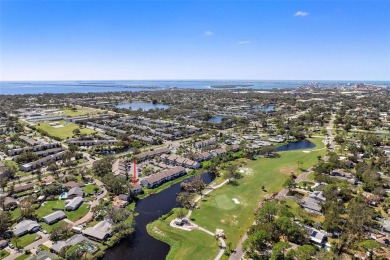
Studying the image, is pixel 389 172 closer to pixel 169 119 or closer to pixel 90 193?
pixel 90 193

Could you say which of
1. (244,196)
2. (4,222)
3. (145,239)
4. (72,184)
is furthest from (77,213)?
(244,196)

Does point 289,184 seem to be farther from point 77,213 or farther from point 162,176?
point 77,213

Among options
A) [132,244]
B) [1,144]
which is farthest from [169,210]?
[1,144]

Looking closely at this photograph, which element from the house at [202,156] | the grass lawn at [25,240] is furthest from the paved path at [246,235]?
the grass lawn at [25,240]

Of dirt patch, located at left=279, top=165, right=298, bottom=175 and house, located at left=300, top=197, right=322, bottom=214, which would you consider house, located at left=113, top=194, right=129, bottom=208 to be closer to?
house, located at left=300, top=197, right=322, bottom=214

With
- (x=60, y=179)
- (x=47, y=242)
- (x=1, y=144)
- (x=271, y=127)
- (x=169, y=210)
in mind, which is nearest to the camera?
(x=47, y=242)

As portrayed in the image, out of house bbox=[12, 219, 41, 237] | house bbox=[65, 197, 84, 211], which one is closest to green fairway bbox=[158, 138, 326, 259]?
house bbox=[65, 197, 84, 211]
